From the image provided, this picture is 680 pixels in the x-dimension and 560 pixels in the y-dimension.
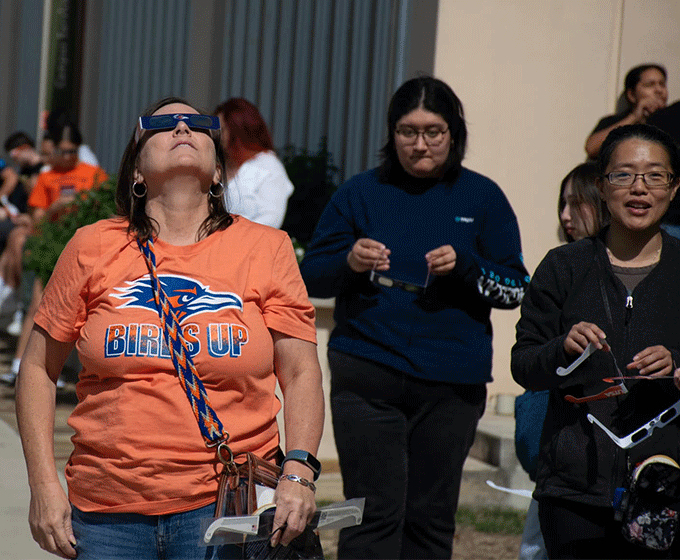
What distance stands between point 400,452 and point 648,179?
58.2 inches

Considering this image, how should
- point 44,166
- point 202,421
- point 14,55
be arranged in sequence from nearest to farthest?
point 202,421, point 44,166, point 14,55

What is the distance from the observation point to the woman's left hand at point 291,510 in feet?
8.38

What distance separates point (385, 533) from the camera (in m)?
3.98

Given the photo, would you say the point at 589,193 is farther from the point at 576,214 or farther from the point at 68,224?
the point at 68,224

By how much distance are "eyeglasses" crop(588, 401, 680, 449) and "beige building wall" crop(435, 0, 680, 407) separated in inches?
153

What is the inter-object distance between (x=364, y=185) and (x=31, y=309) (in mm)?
5272

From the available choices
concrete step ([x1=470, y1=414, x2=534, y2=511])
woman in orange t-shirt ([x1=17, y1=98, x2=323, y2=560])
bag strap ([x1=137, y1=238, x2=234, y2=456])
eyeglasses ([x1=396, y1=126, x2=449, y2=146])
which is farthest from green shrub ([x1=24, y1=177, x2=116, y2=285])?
bag strap ([x1=137, y1=238, x2=234, y2=456])

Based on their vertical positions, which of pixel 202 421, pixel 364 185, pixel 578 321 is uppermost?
pixel 364 185

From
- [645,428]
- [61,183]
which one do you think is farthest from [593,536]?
[61,183]

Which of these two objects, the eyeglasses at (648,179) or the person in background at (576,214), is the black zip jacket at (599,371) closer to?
the eyeglasses at (648,179)

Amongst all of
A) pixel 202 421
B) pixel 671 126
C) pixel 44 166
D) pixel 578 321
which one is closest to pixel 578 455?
pixel 578 321

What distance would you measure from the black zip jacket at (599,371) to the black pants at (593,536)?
5 centimetres

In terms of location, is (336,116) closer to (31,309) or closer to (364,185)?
(31,309)

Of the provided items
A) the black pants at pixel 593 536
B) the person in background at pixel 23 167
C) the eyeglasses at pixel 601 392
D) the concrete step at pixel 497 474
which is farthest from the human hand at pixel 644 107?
the person in background at pixel 23 167
